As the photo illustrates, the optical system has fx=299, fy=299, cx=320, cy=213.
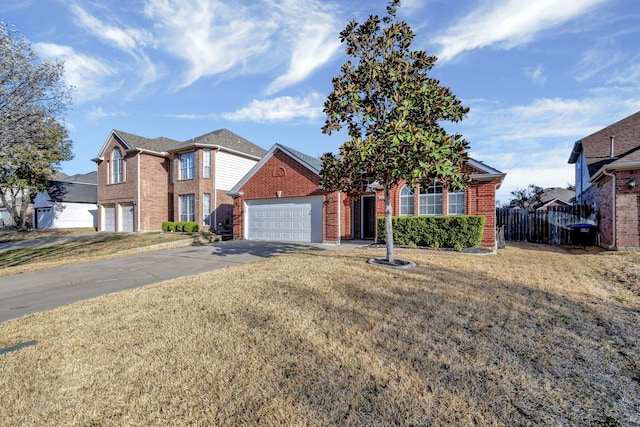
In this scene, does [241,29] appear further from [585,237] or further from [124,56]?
[585,237]

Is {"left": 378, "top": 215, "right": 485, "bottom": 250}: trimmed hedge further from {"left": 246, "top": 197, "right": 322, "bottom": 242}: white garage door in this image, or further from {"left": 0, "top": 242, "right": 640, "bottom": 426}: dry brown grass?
{"left": 0, "top": 242, "right": 640, "bottom": 426}: dry brown grass

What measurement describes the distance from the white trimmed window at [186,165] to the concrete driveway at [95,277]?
10687 millimetres

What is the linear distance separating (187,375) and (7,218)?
2060 inches

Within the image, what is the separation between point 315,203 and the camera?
15094 mm

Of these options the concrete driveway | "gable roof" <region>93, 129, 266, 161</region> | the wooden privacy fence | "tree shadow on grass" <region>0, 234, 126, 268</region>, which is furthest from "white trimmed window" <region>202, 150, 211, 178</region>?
the wooden privacy fence

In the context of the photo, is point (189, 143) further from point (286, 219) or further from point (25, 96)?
point (25, 96)

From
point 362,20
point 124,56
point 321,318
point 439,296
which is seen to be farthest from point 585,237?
point 124,56

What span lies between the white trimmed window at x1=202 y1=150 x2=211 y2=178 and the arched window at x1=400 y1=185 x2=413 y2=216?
1338 cm

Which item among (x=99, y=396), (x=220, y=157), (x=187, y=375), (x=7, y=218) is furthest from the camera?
(x=7, y=218)

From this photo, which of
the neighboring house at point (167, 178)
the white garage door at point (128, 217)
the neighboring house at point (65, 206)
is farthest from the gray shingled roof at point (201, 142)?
the neighboring house at point (65, 206)

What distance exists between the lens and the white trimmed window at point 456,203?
1238cm

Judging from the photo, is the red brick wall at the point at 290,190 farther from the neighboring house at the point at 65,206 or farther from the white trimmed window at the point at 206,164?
the neighboring house at the point at 65,206

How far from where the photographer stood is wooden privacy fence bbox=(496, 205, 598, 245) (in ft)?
48.6

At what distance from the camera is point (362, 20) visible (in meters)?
7.91
